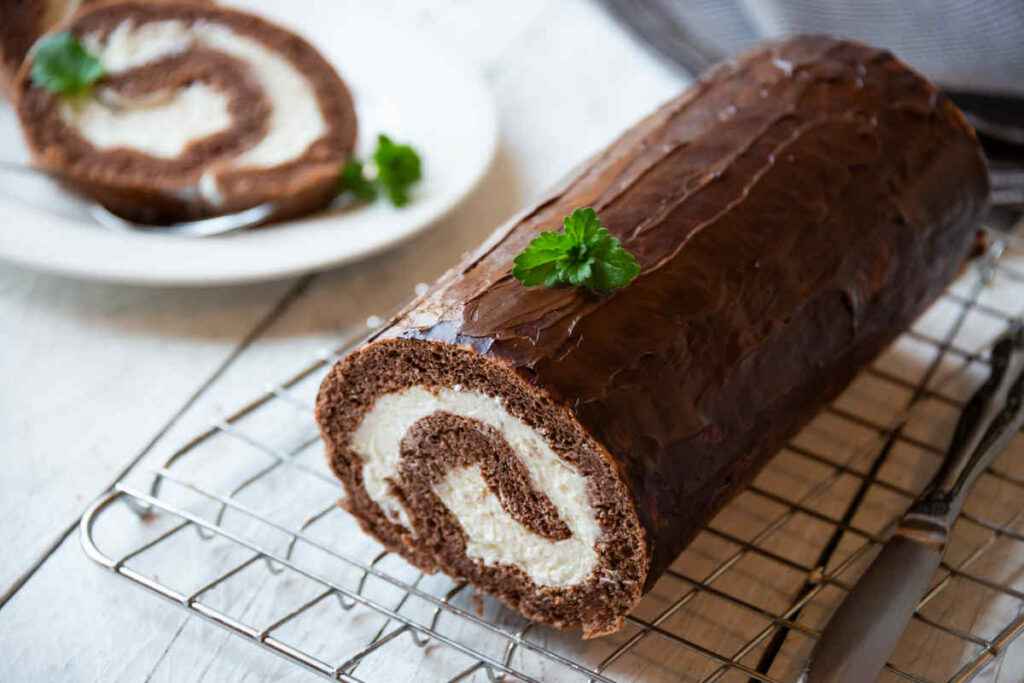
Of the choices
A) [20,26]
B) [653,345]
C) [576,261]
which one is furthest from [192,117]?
[653,345]

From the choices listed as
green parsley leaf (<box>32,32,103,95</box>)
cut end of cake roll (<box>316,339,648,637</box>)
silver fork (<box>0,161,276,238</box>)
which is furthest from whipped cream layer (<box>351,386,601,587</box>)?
green parsley leaf (<box>32,32,103,95</box>)

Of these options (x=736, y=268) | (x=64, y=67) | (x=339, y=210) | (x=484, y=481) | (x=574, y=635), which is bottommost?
(x=574, y=635)

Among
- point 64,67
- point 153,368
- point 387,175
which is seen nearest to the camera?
point 153,368

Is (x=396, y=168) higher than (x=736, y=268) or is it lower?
lower

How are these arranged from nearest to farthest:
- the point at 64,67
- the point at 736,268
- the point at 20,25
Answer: the point at 736,268 → the point at 64,67 → the point at 20,25

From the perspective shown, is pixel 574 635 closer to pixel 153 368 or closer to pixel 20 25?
pixel 153 368

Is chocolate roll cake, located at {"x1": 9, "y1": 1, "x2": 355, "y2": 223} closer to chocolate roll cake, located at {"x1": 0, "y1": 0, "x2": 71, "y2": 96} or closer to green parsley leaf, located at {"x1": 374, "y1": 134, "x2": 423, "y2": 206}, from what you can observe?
green parsley leaf, located at {"x1": 374, "y1": 134, "x2": 423, "y2": 206}

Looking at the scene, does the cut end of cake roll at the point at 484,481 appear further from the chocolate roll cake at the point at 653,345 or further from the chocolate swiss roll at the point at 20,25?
the chocolate swiss roll at the point at 20,25
